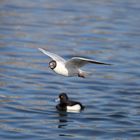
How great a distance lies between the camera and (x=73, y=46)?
81.5 feet

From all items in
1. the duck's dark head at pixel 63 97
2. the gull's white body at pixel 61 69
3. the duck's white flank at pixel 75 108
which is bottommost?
the duck's white flank at pixel 75 108

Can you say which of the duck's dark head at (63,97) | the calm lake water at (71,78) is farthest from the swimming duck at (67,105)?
the calm lake water at (71,78)

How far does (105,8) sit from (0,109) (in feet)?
43.9

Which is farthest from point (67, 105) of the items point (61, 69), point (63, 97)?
point (61, 69)

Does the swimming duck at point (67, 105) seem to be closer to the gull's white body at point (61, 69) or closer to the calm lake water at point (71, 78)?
the calm lake water at point (71, 78)

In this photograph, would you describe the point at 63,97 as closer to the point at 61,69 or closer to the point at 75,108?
the point at 75,108

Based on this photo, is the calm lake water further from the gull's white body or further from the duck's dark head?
the gull's white body

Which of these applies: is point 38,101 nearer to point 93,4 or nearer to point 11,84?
point 11,84

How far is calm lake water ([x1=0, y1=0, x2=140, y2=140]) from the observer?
16438 mm

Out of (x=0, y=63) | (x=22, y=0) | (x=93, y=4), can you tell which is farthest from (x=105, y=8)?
(x=0, y=63)

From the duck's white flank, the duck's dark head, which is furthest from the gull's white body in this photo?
the duck's dark head

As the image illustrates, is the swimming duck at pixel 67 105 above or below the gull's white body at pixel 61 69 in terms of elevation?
below

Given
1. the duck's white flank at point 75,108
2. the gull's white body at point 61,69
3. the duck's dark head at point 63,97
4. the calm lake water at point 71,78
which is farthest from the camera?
the duck's dark head at point 63,97

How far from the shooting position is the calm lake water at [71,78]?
1644 centimetres
